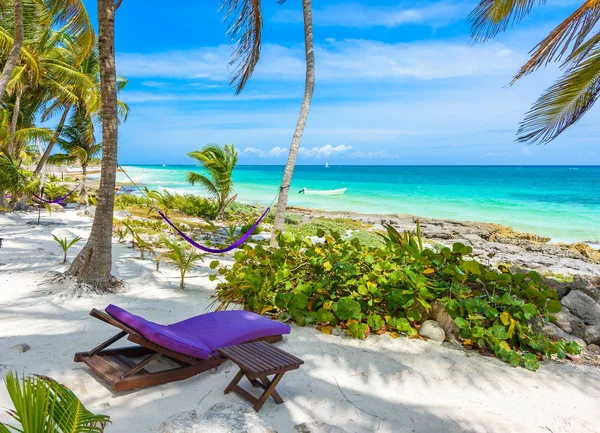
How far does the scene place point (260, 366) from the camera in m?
2.32

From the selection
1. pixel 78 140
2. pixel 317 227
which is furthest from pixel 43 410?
pixel 78 140

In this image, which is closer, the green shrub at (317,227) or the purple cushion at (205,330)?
the purple cushion at (205,330)

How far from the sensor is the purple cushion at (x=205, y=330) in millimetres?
2482

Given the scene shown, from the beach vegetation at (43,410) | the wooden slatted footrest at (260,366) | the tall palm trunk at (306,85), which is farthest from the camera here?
the tall palm trunk at (306,85)

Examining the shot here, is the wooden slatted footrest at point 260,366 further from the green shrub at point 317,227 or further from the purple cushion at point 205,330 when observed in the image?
the green shrub at point 317,227

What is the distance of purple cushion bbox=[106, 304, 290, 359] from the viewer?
248 cm

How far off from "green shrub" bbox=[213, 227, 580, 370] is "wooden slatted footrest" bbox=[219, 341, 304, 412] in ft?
3.85

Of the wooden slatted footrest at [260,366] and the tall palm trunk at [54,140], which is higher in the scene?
the tall palm trunk at [54,140]

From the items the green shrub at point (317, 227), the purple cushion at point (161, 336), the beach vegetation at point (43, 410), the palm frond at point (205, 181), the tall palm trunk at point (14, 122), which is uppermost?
the tall palm trunk at point (14, 122)

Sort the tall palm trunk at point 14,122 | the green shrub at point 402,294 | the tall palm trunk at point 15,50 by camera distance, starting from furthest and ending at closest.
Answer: the tall palm trunk at point 14,122 < the tall palm trunk at point 15,50 < the green shrub at point 402,294

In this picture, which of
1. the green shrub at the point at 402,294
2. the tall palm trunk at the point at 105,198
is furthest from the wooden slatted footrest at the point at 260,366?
the tall palm trunk at the point at 105,198

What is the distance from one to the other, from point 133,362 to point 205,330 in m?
0.53

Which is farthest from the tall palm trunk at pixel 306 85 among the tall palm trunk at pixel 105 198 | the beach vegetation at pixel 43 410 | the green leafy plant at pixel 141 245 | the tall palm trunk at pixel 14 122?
the tall palm trunk at pixel 14 122

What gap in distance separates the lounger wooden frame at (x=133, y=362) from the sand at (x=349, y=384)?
0.22 feet
